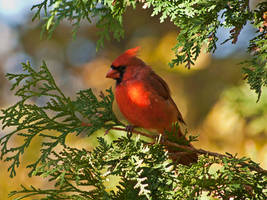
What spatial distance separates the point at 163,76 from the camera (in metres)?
3.56

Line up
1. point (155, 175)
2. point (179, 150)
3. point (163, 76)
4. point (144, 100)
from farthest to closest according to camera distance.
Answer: point (163, 76)
point (144, 100)
point (179, 150)
point (155, 175)

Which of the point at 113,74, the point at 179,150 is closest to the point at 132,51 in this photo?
the point at 113,74

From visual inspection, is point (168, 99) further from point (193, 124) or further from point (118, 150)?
point (193, 124)

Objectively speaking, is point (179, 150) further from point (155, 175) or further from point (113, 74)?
point (113, 74)

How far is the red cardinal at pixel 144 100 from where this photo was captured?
1811 millimetres

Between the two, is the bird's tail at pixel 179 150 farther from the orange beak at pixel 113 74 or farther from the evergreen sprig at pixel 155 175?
the orange beak at pixel 113 74

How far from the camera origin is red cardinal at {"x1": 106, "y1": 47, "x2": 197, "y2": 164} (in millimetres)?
1811

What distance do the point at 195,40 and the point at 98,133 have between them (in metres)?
0.98

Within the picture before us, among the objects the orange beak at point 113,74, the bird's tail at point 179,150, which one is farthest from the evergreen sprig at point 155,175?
the orange beak at point 113,74

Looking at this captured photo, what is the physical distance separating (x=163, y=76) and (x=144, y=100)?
1.77 metres

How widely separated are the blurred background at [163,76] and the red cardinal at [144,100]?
23 centimetres

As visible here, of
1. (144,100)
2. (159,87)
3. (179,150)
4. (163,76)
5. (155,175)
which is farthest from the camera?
(163,76)

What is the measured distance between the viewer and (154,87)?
6.32ft

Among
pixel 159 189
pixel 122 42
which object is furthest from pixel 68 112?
pixel 122 42
